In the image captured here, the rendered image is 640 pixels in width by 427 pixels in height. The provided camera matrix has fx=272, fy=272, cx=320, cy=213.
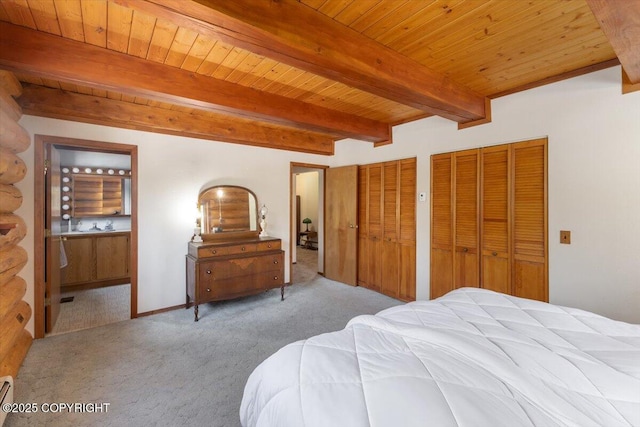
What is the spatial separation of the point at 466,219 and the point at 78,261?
18.0ft

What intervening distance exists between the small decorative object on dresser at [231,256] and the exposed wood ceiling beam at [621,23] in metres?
3.42

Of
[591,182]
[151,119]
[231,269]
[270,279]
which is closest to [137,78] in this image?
[151,119]

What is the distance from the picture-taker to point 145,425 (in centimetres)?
163

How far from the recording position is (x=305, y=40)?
1.54m

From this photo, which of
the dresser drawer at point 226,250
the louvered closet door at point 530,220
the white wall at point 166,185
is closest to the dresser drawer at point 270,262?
the dresser drawer at point 226,250

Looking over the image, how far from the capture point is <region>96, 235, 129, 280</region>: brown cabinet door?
169 inches

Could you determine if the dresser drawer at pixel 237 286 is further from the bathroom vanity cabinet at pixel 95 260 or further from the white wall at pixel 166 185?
the bathroom vanity cabinet at pixel 95 260

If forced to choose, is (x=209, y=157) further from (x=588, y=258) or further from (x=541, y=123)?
(x=588, y=258)

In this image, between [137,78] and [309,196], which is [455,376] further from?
[309,196]

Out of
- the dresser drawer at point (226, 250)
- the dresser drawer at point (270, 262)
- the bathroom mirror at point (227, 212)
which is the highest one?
the bathroom mirror at point (227, 212)

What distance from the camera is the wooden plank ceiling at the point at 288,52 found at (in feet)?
4.91

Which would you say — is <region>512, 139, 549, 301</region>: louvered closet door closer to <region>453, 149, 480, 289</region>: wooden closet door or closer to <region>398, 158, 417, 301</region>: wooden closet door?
<region>453, 149, 480, 289</region>: wooden closet door

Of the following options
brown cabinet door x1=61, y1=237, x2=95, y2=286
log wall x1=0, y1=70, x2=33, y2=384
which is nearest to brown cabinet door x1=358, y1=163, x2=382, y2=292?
log wall x1=0, y1=70, x2=33, y2=384

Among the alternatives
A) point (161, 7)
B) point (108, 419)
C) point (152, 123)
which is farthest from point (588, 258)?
point (152, 123)
